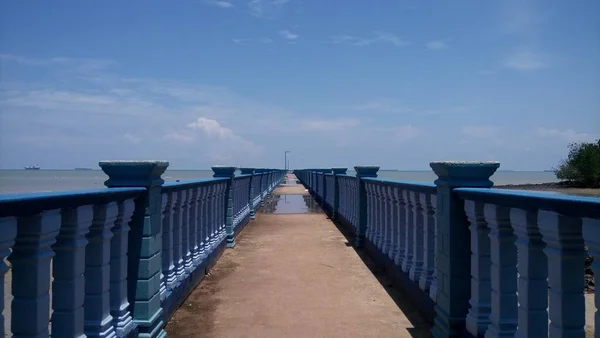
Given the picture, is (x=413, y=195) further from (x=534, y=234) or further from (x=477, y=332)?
(x=534, y=234)

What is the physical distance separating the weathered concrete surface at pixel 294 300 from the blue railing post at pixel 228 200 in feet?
1.66

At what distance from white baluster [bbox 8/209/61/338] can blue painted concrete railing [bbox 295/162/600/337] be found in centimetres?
264

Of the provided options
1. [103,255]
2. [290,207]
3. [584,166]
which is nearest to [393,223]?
[103,255]

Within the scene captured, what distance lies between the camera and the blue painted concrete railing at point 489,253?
2379mm

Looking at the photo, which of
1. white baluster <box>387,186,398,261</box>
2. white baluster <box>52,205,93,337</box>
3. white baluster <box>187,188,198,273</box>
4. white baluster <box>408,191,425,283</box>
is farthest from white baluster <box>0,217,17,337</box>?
white baluster <box>387,186,398,261</box>

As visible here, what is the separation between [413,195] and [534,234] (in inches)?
106

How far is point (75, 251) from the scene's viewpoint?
274 cm

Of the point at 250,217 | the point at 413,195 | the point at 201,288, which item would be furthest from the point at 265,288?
the point at 250,217

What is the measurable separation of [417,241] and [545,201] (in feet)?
9.96

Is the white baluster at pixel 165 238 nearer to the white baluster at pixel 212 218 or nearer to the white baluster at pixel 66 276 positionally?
the white baluster at pixel 66 276

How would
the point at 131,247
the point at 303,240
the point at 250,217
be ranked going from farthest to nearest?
the point at 250,217 < the point at 303,240 < the point at 131,247

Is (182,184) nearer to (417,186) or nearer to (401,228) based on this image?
(417,186)

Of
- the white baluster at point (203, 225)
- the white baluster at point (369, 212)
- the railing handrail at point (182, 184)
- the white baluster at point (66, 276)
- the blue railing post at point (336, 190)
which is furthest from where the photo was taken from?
the blue railing post at point (336, 190)

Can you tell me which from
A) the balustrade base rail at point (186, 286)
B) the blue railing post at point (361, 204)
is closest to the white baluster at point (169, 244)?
the balustrade base rail at point (186, 286)
